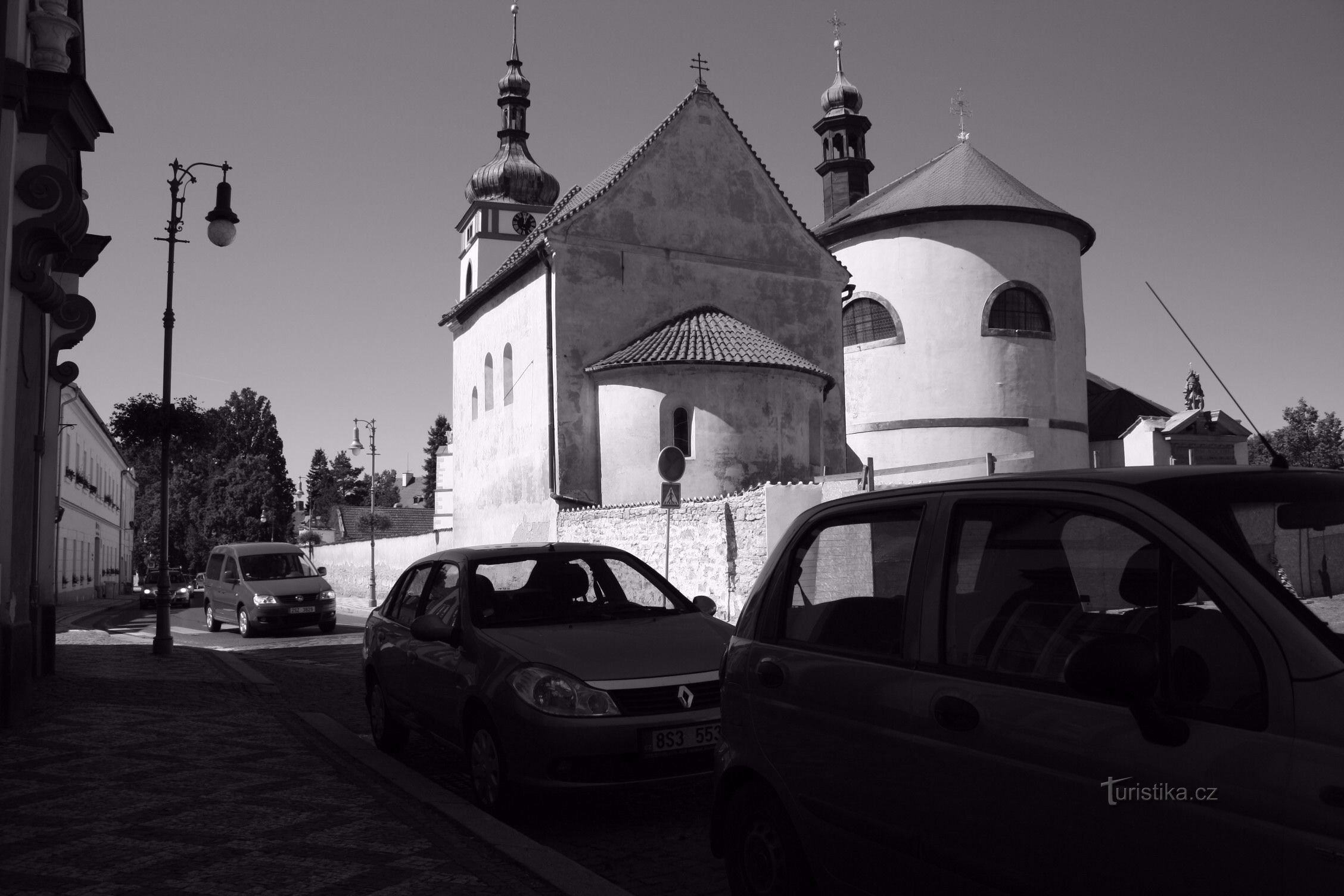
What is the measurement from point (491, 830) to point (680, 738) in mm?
1114

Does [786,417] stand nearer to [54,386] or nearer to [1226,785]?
[54,386]

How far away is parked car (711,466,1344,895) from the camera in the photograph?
99.3 inches

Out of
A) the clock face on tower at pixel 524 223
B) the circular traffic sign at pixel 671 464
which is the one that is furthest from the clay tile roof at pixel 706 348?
the clock face on tower at pixel 524 223

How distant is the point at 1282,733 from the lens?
97.5 inches

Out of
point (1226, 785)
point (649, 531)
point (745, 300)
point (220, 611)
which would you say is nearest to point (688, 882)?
point (1226, 785)

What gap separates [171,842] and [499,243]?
39291mm

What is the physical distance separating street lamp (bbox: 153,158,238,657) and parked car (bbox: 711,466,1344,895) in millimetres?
15140

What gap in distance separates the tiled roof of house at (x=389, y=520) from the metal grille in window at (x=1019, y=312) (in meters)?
39.0

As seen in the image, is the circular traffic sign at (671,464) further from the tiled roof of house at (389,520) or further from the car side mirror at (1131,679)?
the tiled roof of house at (389,520)

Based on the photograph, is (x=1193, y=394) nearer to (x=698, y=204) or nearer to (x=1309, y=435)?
(x=698, y=204)

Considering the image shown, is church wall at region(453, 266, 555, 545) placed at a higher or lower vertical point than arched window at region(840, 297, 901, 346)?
lower

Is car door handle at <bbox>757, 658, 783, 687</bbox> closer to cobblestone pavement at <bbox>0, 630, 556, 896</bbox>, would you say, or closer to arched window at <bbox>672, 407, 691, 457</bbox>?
cobblestone pavement at <bbox>0, 630, 556, 896</bbox>

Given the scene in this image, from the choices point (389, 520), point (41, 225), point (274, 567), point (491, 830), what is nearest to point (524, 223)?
point (274, 567)

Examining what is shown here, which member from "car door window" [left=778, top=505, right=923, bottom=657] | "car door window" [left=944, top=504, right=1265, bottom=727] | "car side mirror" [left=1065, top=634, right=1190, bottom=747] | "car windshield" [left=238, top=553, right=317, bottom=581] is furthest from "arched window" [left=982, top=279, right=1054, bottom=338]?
"car side mirror" [left=1065, top=634, right=1190, bottom=747]
